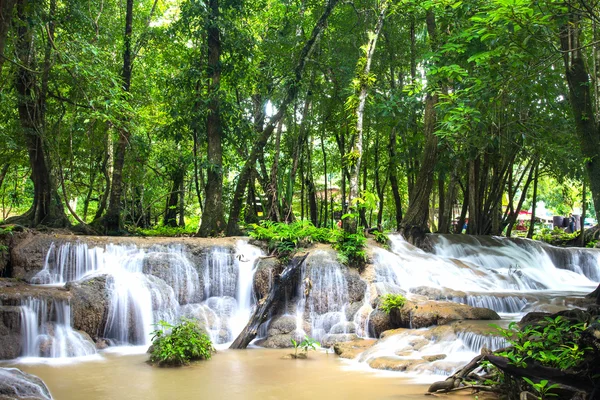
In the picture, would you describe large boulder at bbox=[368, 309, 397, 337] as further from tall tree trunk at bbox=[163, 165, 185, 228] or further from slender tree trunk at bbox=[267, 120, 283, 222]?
tall tree trunk at bbox=[163, 165, 185, 228]

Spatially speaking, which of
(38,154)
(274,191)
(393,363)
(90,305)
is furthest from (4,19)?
(274,191)

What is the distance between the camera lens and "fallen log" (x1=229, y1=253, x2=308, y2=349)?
8.65 metres

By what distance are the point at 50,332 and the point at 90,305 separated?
0.83 metres

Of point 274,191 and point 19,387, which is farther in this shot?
point 274,191

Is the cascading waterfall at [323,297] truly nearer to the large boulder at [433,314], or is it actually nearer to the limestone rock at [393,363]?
the large boulder at [433,314]

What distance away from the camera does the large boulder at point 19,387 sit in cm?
428

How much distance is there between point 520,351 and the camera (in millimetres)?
5180

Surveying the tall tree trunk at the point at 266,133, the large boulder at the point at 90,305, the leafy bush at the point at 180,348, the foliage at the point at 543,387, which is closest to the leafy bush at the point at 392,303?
the leafy bush at the point at 180,348

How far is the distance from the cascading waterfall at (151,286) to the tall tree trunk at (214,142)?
1998 mm

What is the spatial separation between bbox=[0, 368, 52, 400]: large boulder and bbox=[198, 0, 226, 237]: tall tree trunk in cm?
803

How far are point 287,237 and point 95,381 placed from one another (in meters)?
5.63

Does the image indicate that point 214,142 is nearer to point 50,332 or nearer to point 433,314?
point 50,332

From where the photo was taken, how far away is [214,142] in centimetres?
1347

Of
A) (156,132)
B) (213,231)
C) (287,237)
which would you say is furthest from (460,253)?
(156,132)
